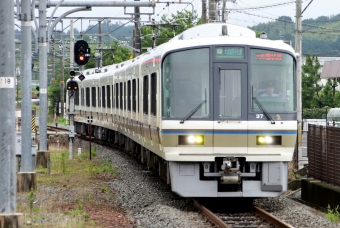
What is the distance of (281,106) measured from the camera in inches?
500

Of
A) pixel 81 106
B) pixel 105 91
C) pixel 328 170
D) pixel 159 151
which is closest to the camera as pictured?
pixel 159 151

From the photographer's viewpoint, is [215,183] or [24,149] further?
[24,149]

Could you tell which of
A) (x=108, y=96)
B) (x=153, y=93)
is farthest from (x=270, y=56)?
(x=108, y=96)

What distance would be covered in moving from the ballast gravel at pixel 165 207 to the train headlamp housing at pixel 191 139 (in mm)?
1071

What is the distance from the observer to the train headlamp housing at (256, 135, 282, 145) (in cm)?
1258

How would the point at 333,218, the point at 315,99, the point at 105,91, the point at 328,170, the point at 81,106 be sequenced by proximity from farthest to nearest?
the point at 315,99 → the point at 81,106 → the point at 105,91 → the point at 328,170 → the point at 333,218

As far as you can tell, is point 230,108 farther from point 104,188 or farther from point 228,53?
point 104,188

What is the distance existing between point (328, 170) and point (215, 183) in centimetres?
356

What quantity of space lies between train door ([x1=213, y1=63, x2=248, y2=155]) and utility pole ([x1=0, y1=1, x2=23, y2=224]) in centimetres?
368

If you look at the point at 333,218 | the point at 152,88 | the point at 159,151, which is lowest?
the point at 333,218

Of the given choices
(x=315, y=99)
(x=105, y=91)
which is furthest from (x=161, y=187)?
(x=315, y=99)

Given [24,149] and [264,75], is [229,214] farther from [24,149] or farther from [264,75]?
[24,149]

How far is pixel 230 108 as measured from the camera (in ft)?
41.3

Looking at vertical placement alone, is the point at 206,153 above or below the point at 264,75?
below
